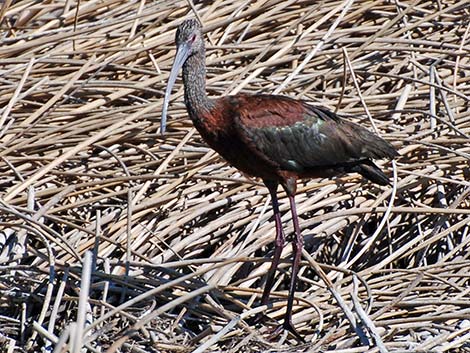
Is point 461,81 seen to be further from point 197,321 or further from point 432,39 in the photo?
point 197,321

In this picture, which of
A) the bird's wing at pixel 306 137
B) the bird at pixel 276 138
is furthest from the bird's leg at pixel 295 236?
the bird's wing at pixel 306 137

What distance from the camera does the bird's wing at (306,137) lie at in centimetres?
601

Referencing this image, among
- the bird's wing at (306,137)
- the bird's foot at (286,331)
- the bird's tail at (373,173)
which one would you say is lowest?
the bird's foot at (286,331)

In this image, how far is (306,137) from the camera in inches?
243

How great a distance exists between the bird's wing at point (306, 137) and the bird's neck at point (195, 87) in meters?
0.22

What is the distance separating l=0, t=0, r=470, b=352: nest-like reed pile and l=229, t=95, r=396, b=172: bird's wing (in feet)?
1.06

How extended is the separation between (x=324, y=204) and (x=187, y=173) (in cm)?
83

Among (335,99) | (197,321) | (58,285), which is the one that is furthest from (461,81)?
(58,285)

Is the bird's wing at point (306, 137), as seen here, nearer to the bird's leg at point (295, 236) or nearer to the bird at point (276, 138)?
the bird at point (276, 138)

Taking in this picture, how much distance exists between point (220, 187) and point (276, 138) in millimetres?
615

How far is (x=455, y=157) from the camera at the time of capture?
6535mm

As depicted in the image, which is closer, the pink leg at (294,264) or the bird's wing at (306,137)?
the pink leg at (294,264)

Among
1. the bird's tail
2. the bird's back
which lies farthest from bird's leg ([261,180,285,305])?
the bird's tail

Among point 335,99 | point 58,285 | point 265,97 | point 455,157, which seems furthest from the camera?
point 335,99
